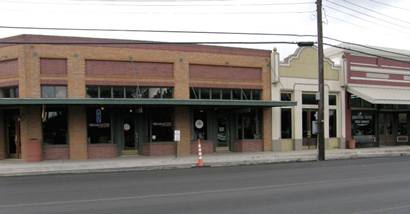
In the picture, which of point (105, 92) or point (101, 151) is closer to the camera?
point (105, 92)

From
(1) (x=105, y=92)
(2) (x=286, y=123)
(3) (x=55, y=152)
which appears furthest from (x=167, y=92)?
(2) (x=286, y=123)

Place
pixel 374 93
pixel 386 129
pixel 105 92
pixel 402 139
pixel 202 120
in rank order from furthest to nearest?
1. pixel 402 139
2. pixel 386 129
3. pixel 374 93
4. pixel 202 120
5. pixel 105 92

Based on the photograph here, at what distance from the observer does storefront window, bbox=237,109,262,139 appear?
29.3m

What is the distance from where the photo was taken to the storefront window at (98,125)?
83.8ft

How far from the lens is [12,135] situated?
2592 centimetres

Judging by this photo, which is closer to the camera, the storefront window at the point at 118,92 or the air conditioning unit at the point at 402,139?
the storefront window at the point at 118,92

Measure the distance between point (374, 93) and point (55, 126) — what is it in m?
18.9

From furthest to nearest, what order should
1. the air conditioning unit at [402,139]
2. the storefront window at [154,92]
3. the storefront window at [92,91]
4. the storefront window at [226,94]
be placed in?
the air conditioning unit at [402,139], the storefront window at [226,94], the storefront window at [154,92], the storefront window at [92,91]

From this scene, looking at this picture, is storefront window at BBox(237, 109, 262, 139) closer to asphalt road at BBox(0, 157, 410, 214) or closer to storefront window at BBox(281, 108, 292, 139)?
storefront window at BBox(281, 108, 292, 139)

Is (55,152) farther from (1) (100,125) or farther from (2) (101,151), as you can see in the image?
(1) (100,125)

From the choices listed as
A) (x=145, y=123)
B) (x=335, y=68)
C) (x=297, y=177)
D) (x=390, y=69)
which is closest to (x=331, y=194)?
(x=297, y=177)

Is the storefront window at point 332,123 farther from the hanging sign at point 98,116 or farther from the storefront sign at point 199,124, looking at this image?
the hanging sign at point 98,116

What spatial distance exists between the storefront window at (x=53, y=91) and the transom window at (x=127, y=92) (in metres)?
1.13

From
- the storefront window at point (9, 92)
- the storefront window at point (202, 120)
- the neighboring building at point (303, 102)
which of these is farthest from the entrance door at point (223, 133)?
the storefront window at point (9, 92)
